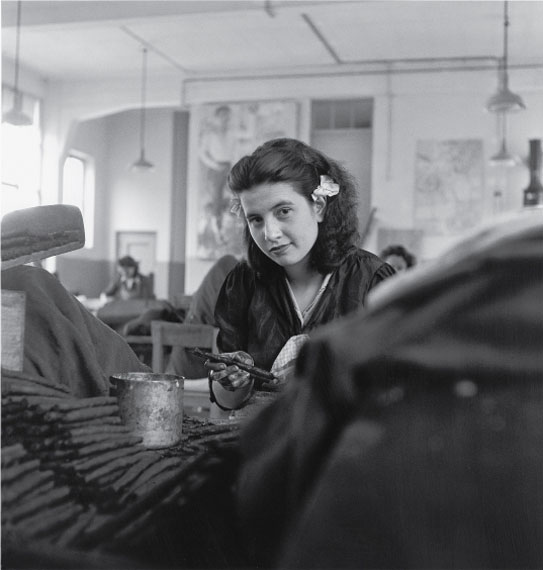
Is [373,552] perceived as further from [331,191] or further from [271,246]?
[331,191]

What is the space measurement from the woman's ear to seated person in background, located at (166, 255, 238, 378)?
219cm

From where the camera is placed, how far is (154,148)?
14.1m

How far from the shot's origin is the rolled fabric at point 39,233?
108 cm

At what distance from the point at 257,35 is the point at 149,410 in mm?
9035

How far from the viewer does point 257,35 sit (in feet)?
31.2

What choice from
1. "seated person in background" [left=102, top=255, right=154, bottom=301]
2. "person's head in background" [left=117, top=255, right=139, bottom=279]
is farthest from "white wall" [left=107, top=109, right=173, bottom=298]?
"person's head in background" [left=117, top=255, right=139, bottom=279]

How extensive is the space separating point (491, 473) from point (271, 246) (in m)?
1.32

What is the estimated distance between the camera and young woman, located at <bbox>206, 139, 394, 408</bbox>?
1891 mm

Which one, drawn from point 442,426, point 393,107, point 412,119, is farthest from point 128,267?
point 442,426

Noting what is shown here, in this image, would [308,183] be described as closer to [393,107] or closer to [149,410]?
[149,410]

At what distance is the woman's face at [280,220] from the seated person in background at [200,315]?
2.28 m

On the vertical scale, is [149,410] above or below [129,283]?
below

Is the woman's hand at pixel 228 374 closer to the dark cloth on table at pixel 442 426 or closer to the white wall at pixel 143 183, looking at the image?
the dark cloth on table at pixel 442 426

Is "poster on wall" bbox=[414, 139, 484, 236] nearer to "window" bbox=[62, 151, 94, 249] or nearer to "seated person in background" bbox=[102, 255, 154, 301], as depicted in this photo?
"seated person in background" bbox=[102, 255, 154, 301]
